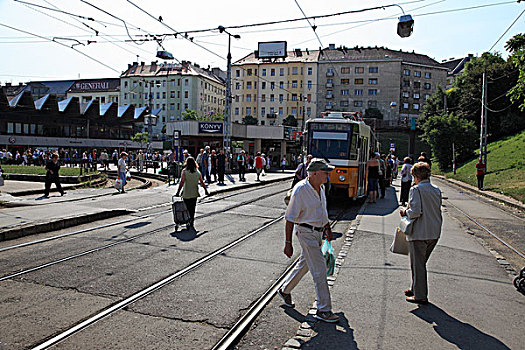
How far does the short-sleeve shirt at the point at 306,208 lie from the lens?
4930 millimetres

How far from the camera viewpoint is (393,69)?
88.4m

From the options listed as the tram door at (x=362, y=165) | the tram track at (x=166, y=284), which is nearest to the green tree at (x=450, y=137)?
the tram door at (x=362, y=165)

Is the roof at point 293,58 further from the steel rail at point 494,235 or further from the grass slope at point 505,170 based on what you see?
the steel rail at point 494,235

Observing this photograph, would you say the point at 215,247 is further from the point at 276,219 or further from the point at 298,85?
the point at 298,85

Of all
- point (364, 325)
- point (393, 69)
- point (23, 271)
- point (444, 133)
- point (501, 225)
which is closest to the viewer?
point (364, 325)

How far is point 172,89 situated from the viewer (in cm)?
10644

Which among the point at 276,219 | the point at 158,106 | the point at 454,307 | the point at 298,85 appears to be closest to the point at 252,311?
the point at 454,307

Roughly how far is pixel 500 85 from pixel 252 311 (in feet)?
180

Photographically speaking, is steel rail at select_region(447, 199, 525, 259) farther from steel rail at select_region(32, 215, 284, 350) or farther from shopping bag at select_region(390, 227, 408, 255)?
steel rail at select_region(32, 215, 284, 350)

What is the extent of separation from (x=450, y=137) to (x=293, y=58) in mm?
56588

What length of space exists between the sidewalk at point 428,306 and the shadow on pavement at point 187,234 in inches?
129

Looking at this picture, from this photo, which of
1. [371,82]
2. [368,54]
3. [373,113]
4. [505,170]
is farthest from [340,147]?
[368,54]

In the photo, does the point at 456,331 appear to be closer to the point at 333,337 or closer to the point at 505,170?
the point at 333,337

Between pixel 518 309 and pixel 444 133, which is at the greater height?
pixel 444 133
